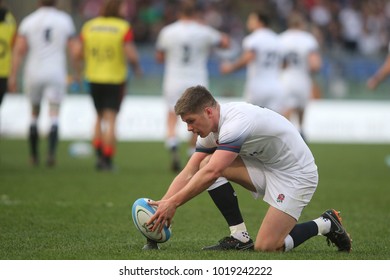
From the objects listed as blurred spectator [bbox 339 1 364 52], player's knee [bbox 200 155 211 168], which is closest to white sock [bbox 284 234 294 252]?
player's knee [bbox 200 155 211 168]

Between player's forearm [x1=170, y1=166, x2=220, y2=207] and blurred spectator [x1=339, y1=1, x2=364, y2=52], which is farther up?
player's forearm [x1=170, y1=166, x2=220, y2=207]

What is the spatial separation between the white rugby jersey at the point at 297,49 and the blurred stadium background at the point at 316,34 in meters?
5.75

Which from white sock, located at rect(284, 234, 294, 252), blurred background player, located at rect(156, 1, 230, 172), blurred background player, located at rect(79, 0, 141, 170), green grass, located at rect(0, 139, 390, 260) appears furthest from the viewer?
blurred background player, located at rect(156, 1, 230, 172)

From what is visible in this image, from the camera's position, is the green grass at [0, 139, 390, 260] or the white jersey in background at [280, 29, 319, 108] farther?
the white jersey in background at [280, 29, 319, 108]

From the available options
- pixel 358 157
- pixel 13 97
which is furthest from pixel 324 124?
pixel 13 97

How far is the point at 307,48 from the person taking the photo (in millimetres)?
16859

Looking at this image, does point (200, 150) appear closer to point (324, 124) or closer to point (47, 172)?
point (47, 172)

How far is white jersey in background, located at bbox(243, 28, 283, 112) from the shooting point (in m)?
15.5

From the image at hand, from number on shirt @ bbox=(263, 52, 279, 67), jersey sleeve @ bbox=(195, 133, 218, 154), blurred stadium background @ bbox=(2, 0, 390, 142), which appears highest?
jersey sleeve @ bbox=(195, 133, 218, 154)

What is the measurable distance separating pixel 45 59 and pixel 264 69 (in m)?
3.79

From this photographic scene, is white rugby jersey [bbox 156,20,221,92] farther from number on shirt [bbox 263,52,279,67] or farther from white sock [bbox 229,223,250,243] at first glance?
white sock [bbox 229,223,250,243]

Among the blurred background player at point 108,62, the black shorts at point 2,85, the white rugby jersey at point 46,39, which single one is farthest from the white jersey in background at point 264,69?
the black shorts at point 2,85

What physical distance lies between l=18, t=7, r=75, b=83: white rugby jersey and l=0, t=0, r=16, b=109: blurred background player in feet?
3.04

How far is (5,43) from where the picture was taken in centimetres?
1364
